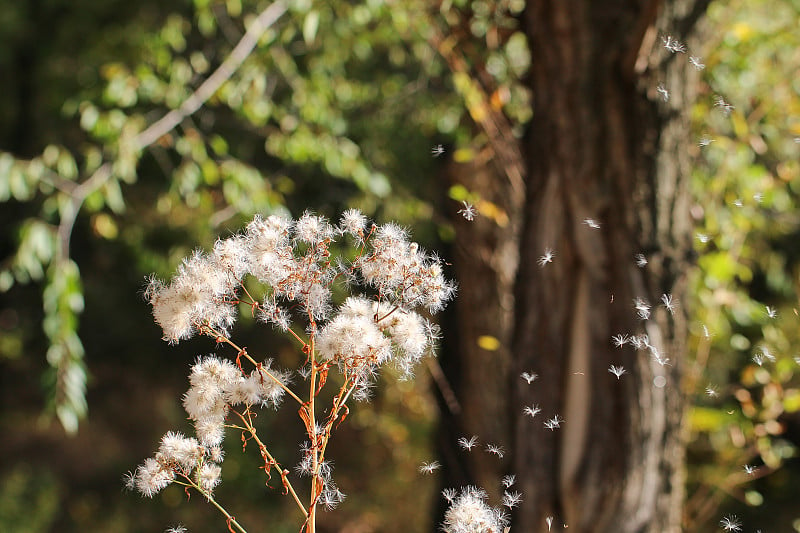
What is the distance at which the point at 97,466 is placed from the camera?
5812 millimetres

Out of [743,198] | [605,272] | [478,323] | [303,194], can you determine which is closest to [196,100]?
[478,323]

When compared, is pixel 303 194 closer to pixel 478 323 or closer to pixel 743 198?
pixel 478 323

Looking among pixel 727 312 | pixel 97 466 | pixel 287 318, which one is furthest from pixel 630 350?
pixel 97 466

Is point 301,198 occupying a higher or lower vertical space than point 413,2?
higher

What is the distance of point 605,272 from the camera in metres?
1.28

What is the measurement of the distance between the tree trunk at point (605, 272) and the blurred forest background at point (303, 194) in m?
0.15

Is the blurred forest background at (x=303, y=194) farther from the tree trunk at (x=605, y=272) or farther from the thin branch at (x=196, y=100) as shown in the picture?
the tree trunk at (x=605, y=272)

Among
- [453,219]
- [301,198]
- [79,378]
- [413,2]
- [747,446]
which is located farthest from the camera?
[301,198]

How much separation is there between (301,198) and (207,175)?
1.68 metres

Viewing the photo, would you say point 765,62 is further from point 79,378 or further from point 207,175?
point 79,378

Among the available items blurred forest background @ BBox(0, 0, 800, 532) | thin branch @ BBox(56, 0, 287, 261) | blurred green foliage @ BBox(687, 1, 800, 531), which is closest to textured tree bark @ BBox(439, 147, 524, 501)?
blurred forest background @ BBox(0, 0, 800, 532)

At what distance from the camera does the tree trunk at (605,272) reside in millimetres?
1273

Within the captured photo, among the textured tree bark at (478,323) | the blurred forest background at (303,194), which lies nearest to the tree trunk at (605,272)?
the blurred forest background at (303,194)

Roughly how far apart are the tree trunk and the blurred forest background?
0.15 meters
